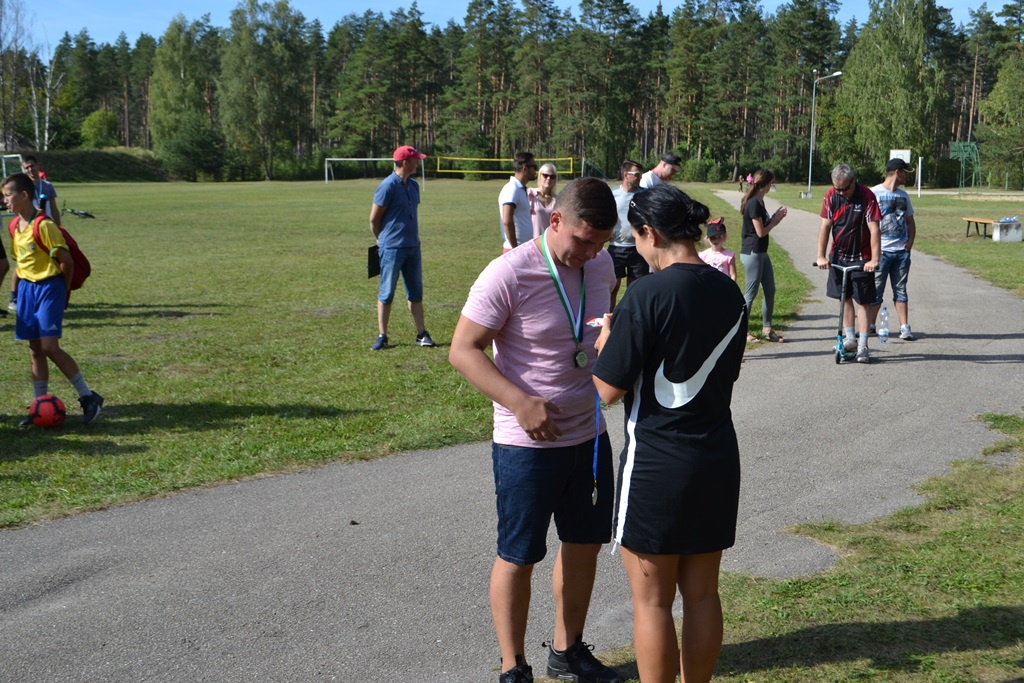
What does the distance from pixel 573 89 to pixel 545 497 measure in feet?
301

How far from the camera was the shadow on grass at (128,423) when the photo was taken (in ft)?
23.6

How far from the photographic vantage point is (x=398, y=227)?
10734 millimetres

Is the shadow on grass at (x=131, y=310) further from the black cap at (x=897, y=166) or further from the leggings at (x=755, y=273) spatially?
the black cap at (x=897, y=166)

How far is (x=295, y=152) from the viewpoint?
102438 millimetres

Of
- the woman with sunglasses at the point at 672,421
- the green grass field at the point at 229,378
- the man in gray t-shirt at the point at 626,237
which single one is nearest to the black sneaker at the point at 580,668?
the woman with sunglasses at the point at 672,421

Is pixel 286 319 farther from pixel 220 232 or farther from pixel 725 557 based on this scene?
pixel 220 232

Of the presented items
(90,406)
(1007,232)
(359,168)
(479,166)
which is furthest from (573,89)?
(90,406)

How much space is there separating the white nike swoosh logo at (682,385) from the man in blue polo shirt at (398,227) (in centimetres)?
768

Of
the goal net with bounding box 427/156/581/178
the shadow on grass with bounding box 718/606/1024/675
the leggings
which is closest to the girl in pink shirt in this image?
the leggings

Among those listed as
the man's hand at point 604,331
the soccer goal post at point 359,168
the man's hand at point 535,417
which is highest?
the soccer goal post at point 359,168

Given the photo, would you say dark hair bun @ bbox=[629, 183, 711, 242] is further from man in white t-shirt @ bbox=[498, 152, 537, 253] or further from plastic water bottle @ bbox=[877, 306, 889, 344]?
plastic water bottle @ bbox=[877, 306, 889, 344]

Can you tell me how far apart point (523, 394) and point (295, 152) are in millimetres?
103469

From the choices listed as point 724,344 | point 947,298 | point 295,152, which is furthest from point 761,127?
point 724,344

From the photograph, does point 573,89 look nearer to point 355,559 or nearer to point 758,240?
point 758,240
